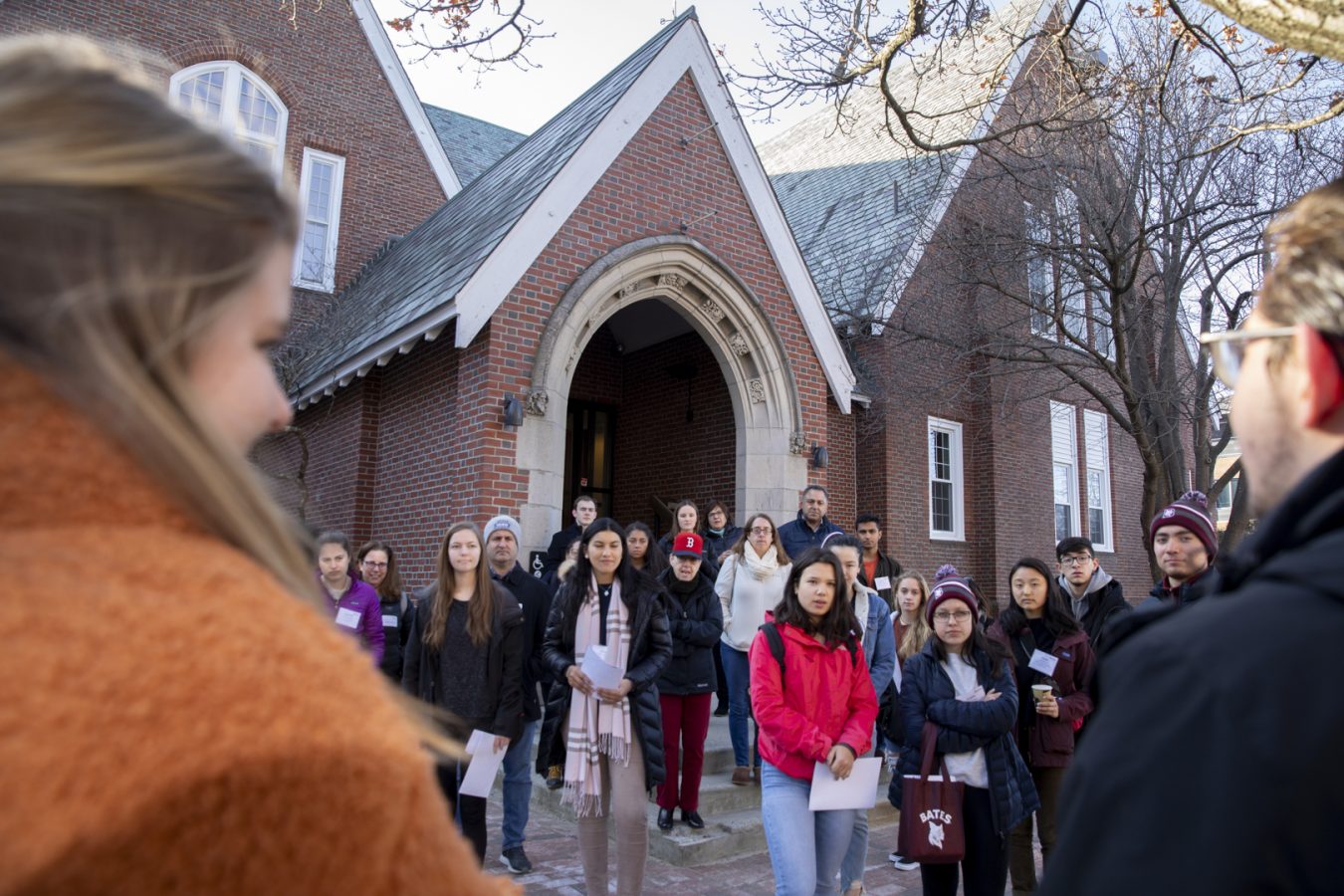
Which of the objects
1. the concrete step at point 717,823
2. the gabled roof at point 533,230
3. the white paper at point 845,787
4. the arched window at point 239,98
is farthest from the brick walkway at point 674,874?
the arched window at point 239,98

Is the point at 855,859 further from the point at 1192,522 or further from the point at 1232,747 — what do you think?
the point at 1232,747

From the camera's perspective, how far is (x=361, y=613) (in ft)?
20.4

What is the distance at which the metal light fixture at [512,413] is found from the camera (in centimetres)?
870

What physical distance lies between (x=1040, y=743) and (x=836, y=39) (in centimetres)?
564

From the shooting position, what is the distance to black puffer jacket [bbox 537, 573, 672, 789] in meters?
5.16

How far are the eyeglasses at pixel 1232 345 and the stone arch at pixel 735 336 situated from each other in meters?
8.27

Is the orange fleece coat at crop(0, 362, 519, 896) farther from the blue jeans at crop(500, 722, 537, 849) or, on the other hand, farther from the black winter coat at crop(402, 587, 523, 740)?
the blue jeans at crop(500, 722, 537, 849)

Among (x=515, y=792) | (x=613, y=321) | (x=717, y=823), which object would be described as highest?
(x=613, y=321)

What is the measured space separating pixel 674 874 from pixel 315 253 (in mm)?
12960

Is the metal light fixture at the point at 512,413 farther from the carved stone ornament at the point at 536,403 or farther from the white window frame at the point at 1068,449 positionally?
the white window frame at the point at 1068,449

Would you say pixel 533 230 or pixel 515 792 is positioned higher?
pixel 533 230

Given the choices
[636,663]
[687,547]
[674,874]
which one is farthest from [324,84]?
[674,874]

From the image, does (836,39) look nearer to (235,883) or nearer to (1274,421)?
(1274,421)

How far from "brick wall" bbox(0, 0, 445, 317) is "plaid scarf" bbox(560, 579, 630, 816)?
10.9m
